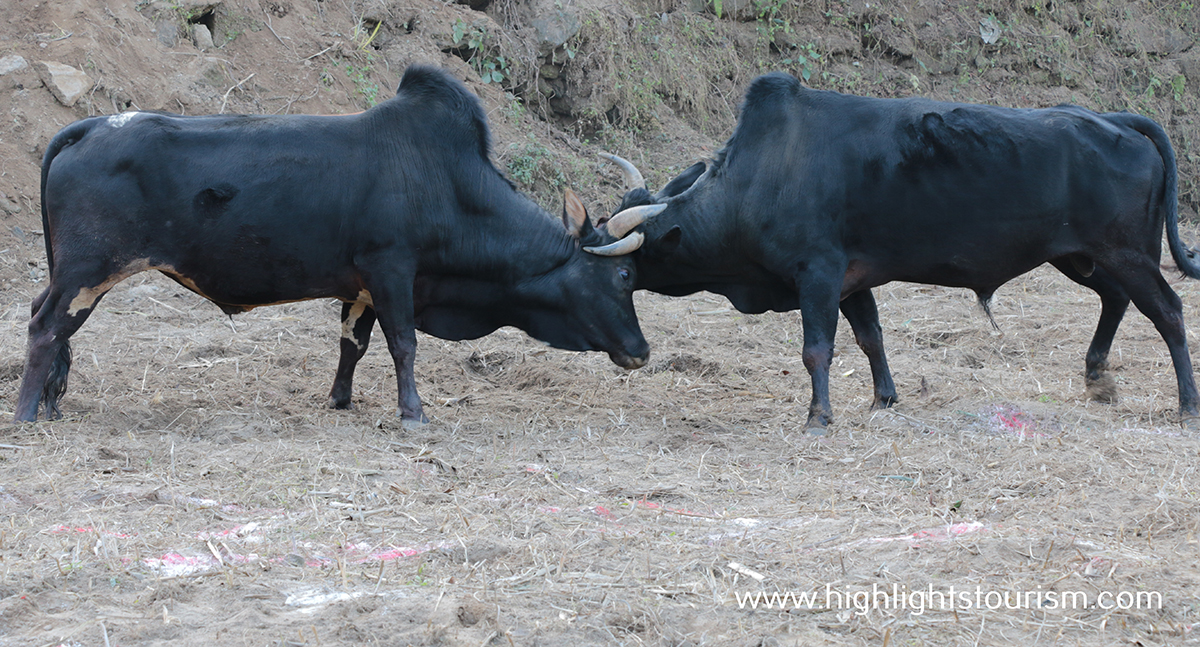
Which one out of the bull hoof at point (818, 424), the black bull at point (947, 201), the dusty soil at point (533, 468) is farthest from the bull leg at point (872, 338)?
the bull hoof at point (818, 424)

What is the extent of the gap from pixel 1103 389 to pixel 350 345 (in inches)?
187

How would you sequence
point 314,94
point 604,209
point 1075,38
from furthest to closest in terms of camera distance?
point 1075,38
point 604,209
point 314,94

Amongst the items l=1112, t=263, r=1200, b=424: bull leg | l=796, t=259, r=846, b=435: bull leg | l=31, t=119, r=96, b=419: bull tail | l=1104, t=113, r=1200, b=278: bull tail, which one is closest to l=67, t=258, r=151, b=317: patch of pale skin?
l=31, t=119, r=96, b=419: bull tail

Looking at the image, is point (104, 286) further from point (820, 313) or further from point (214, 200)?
point (820, 313)

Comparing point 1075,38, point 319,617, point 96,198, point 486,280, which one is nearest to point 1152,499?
point 319,617

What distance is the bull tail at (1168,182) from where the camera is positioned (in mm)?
6207

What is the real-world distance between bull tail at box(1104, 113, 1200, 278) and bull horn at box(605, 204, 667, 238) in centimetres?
281

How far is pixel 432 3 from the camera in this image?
11.6 metres

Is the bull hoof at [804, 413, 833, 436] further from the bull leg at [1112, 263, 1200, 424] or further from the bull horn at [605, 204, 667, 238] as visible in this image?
the bull leg at [1112, 263, 1200, 424]

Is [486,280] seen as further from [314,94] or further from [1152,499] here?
[314,94]

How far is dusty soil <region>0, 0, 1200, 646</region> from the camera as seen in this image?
316cm

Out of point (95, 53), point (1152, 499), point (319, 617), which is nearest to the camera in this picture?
point (319, 617)

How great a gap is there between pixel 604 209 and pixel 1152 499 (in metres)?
7.21

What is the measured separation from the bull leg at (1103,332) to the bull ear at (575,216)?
297cm
